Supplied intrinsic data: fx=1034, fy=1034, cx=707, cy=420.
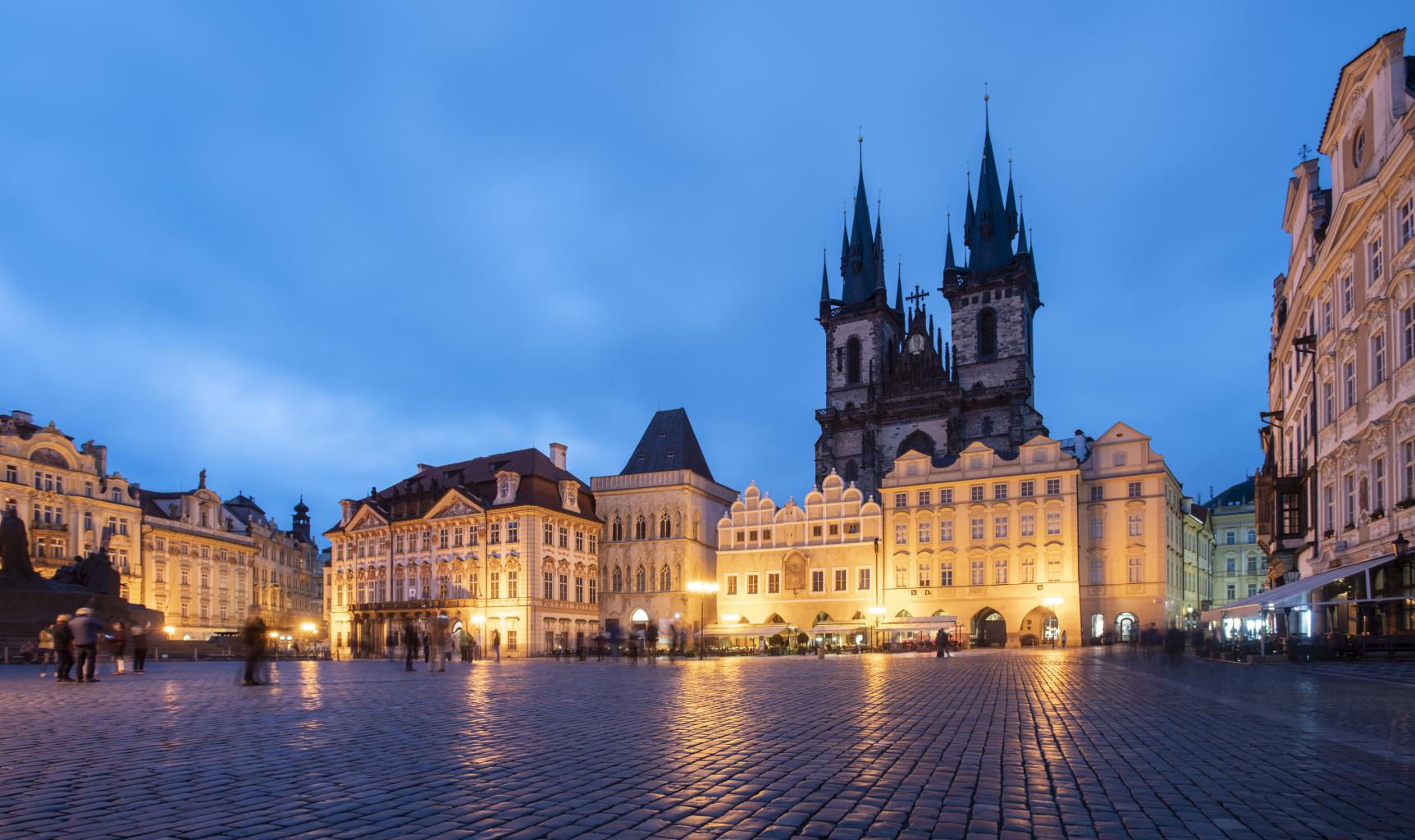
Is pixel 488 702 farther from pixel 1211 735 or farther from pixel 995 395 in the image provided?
pixel 995 395

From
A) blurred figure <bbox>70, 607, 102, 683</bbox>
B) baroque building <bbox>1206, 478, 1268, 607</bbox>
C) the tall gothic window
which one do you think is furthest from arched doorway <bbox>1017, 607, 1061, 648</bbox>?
blurred figure <bbox>70, 607, 102, 683</bbox>

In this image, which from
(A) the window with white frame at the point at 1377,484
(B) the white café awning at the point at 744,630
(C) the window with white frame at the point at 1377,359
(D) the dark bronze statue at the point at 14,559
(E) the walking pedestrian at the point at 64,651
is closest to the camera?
(E) the walking pedestrian at the point at 64,651

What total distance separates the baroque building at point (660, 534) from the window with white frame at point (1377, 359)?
4459 cm

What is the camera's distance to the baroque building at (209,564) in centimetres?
7350

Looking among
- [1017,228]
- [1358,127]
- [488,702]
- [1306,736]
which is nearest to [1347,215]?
[1358,127]

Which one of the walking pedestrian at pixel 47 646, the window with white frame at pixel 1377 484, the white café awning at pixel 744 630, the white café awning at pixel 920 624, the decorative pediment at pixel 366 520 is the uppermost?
the window with white frame at pixel 1377 484

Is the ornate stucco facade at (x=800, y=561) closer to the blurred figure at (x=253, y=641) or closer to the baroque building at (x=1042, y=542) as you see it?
the baroque building at (x=1042, y=542)

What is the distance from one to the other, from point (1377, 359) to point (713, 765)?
2280 cm

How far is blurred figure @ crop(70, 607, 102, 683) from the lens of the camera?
66.7ft

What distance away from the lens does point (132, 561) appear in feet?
230

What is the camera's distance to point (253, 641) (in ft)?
64.1

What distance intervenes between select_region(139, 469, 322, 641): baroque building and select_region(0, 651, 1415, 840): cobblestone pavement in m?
61.8

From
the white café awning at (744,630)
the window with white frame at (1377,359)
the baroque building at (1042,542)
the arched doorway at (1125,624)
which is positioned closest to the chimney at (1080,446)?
the baroque building at (1042,542)

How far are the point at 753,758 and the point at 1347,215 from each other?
24.4 metres
